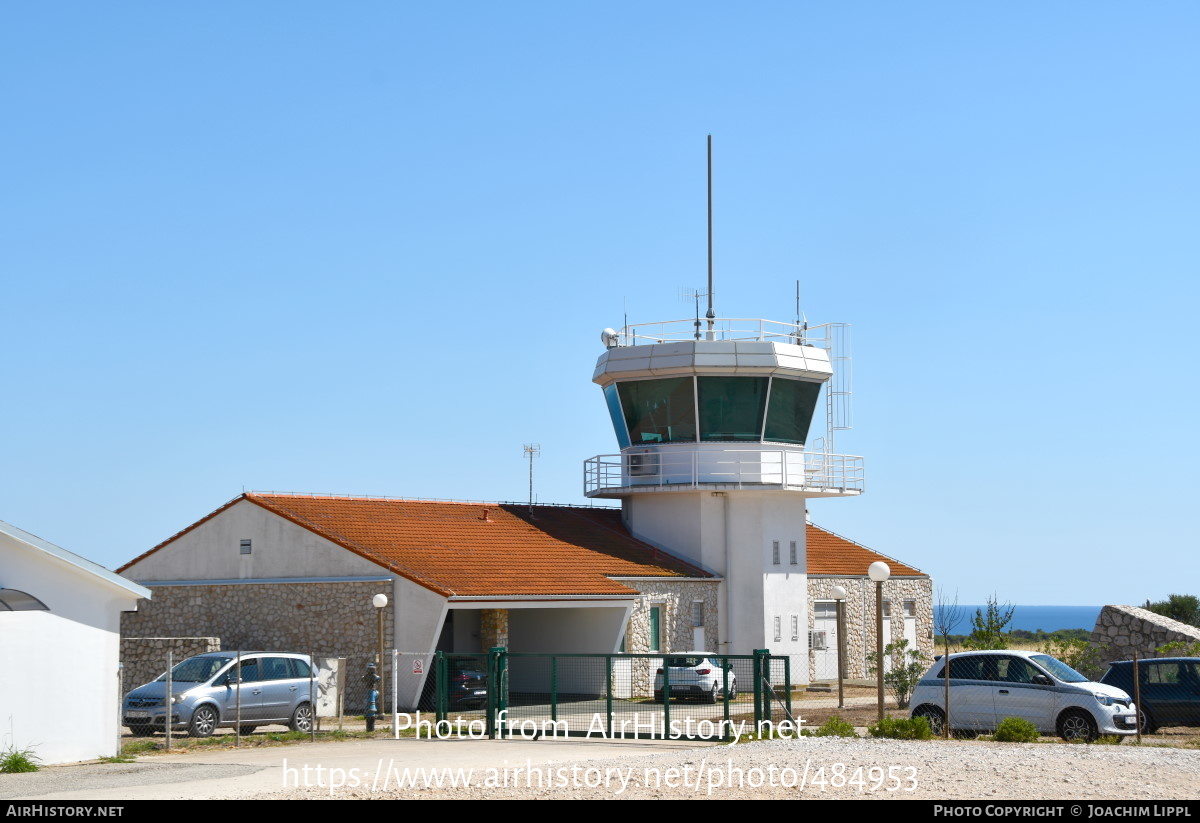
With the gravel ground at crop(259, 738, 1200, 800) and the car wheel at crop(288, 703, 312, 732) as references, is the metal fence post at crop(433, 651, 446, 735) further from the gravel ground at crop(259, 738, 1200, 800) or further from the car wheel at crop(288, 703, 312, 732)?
the gravel ground at crop(259, 738, 1200, 800)

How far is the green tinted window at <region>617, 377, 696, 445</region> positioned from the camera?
120 ft

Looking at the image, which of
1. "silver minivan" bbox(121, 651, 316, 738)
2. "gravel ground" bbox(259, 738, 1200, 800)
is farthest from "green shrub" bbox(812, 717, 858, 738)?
"silver minivan" bbox(121, 651, 316, 738)

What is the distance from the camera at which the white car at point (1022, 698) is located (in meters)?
20.7

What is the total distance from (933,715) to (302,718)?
35.1 ft

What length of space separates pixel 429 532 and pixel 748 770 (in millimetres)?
18156

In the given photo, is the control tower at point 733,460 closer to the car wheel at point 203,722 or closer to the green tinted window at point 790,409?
the green tinted window at point 790,409

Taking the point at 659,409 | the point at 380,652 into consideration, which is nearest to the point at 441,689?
the point at 380,652

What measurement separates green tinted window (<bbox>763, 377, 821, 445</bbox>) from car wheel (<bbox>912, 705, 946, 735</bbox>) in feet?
50.2

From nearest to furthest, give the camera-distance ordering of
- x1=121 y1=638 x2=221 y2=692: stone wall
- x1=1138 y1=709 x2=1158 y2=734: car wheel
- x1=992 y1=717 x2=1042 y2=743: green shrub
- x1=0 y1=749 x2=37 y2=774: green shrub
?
1. x1=0 y1=749 x2=37 y2=774: green shrub
2. x1=992 y1=717 x2=1042 y2=743: green shrub
3. x1=1138 y1=709 x2=1158 y2=734: car wheel
4. x1=121 y1=638 x2=221 y2=692: stone wall

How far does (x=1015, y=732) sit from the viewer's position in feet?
66.3

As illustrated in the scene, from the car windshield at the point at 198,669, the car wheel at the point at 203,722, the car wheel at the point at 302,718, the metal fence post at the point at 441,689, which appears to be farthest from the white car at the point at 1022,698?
the car windshield at the point at 198,669

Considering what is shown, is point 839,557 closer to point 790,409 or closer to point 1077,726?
point 790,409

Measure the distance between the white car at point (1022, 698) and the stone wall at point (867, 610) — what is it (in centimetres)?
1778
